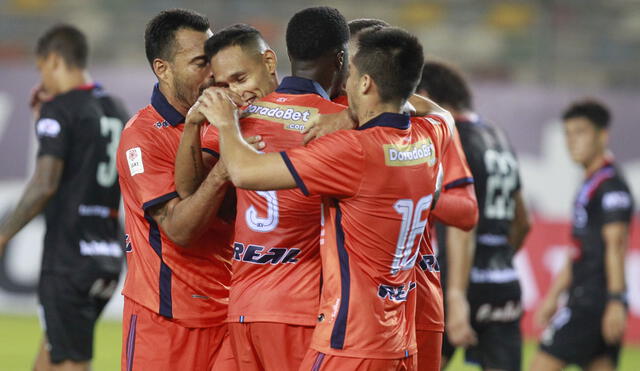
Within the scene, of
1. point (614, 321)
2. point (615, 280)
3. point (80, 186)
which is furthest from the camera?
point (615, 280)

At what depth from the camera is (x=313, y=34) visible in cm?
384

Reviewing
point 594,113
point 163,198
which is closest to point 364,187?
point 163,198

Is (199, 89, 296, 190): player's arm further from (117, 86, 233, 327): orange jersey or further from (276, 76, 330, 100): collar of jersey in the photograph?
(117, 86, 233, 327): orange jersey

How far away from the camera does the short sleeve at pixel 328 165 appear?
355 cm

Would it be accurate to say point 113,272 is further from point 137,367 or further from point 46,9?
point 46,9

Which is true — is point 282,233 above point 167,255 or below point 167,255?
above

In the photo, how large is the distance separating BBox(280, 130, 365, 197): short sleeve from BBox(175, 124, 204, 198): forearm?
1.65 ft

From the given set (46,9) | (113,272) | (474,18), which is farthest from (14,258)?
(474,18)

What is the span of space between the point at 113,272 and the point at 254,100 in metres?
2.85

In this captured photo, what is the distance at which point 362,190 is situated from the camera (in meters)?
3.61

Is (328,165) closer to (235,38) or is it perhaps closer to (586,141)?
(235,38)

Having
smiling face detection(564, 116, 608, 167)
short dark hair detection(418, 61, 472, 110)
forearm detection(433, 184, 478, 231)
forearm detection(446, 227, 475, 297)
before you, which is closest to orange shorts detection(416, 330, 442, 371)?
forearm detection(433, 184, 478, 231)

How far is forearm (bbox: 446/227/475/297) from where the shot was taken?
596 centimetres

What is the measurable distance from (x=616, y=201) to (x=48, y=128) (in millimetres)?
4244
